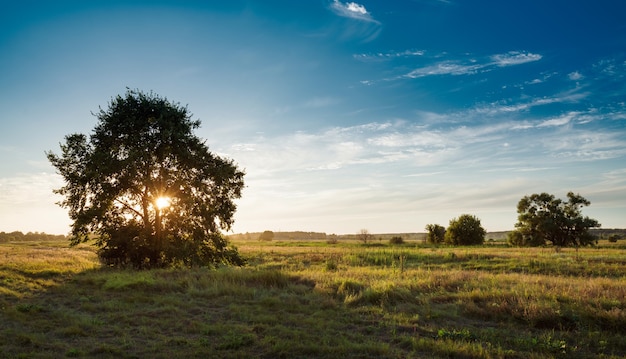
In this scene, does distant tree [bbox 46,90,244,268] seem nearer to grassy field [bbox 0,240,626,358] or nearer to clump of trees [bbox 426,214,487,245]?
grassy field [bbox 0,240,626,358]

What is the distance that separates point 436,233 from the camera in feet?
249

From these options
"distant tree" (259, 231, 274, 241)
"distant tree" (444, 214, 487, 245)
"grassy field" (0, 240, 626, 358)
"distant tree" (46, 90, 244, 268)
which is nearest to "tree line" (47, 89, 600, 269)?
"distant tree" (46, 90, 244, 268)

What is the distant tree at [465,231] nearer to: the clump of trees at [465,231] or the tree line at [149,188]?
the clump of trees at [465,231]

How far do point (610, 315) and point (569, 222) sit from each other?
59.7 m

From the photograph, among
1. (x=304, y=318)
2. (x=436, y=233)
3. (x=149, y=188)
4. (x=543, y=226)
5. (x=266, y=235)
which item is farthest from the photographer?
(x=266, y=235)

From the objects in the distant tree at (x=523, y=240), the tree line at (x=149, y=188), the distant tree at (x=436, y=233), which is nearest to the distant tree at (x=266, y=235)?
the distant tree at (x=436, y=233)

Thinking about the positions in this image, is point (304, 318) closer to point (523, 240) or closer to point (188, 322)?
point (188, 322)

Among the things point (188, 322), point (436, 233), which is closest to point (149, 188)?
point (188, 322)

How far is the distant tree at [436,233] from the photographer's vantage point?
247 feet

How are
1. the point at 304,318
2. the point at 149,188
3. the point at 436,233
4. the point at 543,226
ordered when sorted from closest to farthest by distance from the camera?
the point at 304,318, the point at 149,188, the point at 543,226, the point at 436,233

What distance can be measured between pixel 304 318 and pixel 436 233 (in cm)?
6926

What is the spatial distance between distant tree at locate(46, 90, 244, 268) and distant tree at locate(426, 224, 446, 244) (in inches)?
2257

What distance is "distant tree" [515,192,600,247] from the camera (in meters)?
60.9

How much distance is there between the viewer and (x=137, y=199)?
86.5 ft
